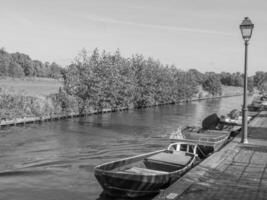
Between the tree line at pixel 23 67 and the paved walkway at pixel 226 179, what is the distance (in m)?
82.1

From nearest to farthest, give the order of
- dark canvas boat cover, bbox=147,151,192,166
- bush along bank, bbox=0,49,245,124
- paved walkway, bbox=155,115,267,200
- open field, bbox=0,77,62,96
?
1. paved walkway, bbox=155,115,267,200
2. dark canvas boat cover, bbox=147,151,192,166
3. bush along bank, bbox=0,49,245,124
4. open field, bbox=0,77,62,96

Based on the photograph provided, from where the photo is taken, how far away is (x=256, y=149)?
12164 mm

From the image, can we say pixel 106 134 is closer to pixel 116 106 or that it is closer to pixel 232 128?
pixel 232 128

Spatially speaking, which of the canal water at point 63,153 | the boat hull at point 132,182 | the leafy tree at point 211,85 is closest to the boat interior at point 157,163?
the boat hull at point 132,182

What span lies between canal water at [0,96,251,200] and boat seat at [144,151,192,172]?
2.01m

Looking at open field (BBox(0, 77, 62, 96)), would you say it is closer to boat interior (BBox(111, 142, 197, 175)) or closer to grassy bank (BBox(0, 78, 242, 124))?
grassy bank (BBox(0, 78, 242, 124))

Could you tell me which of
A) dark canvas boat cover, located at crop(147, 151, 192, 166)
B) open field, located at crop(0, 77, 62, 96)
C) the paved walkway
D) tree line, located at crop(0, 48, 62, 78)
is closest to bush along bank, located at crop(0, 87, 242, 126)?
open field, located at crop(0, 77, 62, 96)

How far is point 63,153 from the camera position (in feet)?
54.8

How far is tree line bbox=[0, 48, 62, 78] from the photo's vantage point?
9975cm

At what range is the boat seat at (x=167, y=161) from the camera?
10.4m

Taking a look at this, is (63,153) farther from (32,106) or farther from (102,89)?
(102,89)

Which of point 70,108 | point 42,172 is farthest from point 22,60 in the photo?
point 42,172

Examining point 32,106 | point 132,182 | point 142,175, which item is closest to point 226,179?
point 142,175

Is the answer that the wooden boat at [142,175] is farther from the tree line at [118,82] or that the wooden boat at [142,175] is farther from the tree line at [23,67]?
the tree line at [23,67]
